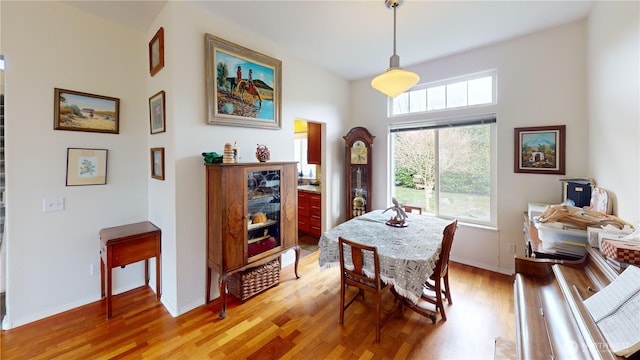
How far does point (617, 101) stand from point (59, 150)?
14.9ft

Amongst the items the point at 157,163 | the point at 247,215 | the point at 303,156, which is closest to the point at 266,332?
the point at 247,215

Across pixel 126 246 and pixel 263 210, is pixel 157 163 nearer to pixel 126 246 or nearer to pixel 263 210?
pixel 126 246

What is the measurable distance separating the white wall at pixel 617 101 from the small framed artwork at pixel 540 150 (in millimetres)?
292

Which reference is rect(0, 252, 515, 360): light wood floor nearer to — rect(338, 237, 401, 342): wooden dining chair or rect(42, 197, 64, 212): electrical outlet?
rect(338, 237, 401, 342): wooden dining chair

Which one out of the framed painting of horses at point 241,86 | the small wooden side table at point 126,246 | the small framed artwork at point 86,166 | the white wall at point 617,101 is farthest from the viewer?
the framed painting of horses at point 241,86

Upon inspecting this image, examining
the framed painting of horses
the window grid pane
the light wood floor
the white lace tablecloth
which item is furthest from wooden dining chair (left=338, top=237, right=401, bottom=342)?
the window grid pane

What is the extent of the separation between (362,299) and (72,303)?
2819mm

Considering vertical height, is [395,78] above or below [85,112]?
above

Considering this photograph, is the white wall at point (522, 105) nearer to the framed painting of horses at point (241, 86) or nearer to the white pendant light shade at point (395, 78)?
the white pendant light shade at point (395, 78)

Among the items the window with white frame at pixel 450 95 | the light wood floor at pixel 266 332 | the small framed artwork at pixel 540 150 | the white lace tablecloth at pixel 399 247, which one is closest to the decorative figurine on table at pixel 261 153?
the white lace tablecloth at pixel 399 247

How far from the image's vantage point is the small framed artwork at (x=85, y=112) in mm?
2182

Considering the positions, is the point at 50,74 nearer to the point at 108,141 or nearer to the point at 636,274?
the point at 108,141

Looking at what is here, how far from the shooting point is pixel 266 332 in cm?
202

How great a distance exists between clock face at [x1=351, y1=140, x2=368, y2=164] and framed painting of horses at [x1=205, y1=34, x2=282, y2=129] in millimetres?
1486
